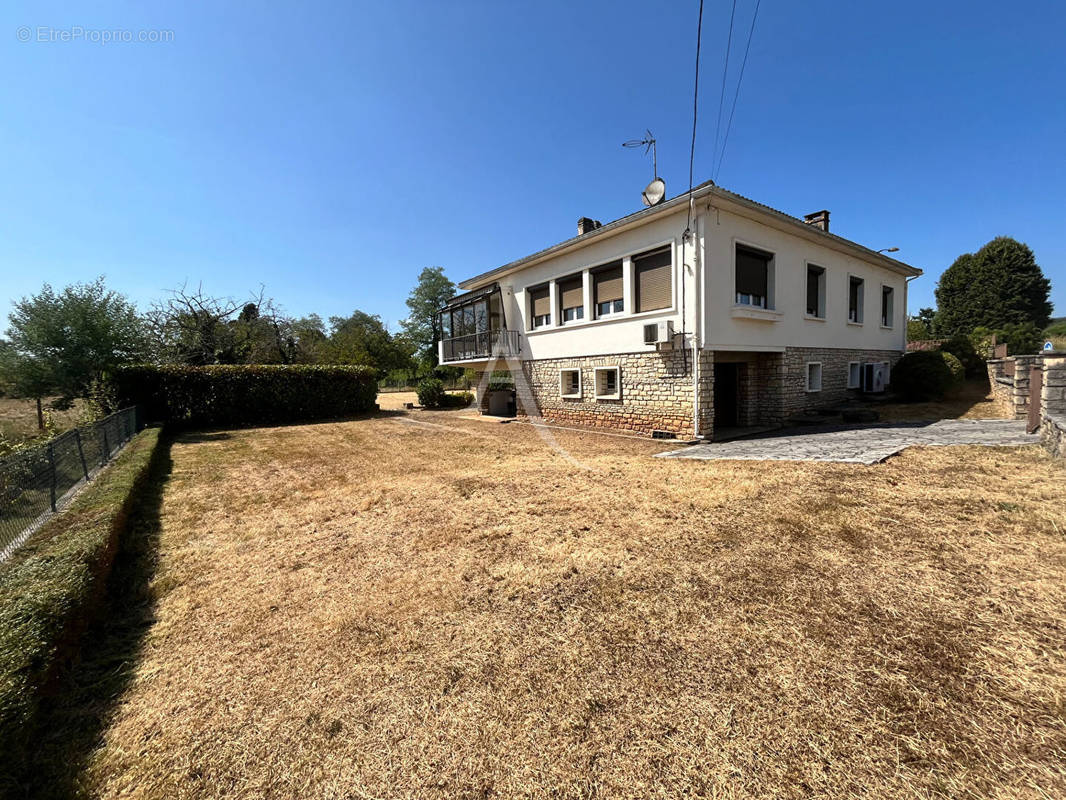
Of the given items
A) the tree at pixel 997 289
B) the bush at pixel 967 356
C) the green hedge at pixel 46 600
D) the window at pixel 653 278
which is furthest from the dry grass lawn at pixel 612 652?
the tree at pixel 997 289

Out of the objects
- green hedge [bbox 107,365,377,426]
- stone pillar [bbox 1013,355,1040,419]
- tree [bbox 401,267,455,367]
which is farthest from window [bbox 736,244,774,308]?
tree [bbox 401,267,455,367]

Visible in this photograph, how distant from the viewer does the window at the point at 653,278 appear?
969 centimetres

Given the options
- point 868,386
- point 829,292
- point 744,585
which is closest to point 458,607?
point 744,585

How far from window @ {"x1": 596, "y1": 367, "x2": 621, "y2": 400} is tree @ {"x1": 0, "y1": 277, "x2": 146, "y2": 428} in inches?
631

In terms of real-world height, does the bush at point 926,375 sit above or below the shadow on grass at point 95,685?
above

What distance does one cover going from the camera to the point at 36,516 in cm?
390

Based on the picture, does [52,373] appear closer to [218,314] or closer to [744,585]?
[218,314]

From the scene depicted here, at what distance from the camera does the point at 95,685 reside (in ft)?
7.47

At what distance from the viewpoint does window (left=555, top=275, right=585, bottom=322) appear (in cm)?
1209

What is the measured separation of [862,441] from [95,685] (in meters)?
10.3

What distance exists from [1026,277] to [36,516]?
138 ft

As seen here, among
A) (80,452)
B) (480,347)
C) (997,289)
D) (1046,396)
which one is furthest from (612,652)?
(997,289)

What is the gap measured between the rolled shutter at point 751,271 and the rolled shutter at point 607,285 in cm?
286

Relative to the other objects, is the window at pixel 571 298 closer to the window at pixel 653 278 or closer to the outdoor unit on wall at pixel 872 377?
the window at pixel 653 278
